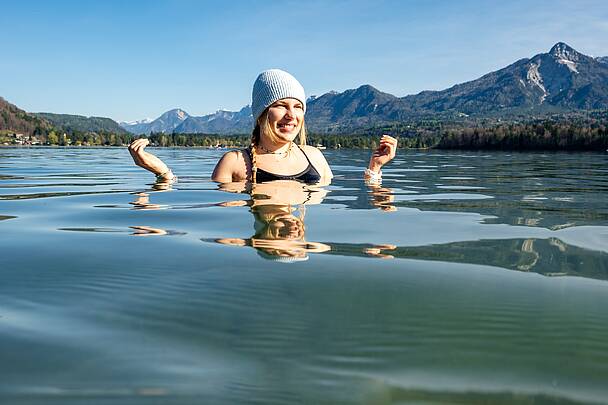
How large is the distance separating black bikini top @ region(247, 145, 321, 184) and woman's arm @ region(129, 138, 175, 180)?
129cm

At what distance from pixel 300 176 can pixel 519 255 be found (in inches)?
172

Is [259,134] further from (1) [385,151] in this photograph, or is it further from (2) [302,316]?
(2) [302,316]

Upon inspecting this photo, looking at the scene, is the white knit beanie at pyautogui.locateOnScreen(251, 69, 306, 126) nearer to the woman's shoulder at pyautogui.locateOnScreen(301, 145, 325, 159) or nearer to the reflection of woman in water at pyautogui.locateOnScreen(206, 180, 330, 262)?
the woman's shoulder at pyautogui.locateOnScreen(301, 145, 325, 159)

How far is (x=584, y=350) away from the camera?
1374mm

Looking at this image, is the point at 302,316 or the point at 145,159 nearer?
the point at 302,316

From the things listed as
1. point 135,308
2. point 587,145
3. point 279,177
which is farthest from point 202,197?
point 587,145

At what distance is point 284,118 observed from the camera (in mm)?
6355

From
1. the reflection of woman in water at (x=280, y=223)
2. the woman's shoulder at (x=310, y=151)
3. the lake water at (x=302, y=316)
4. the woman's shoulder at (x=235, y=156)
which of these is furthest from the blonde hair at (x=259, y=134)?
the lake water at (x=302, y=316)

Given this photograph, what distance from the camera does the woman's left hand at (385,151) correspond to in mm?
6320

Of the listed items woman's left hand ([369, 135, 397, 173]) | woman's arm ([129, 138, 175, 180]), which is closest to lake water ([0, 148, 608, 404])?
woman's arm ([129, 138, 175, 180])

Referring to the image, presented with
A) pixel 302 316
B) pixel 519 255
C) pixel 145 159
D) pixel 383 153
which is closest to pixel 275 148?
pixel 383 153

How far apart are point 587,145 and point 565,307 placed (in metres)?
91.5

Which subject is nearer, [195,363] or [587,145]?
[195,363]

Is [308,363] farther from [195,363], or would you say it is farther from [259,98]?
[259,98]
